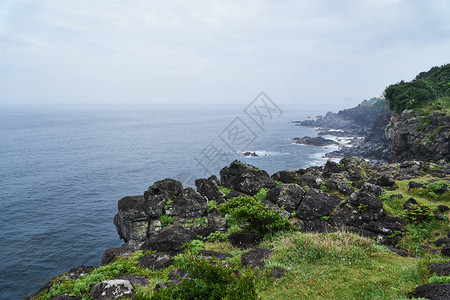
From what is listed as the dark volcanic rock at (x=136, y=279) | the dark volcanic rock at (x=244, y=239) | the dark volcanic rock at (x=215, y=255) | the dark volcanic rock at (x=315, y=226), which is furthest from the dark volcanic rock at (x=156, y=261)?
the dark volcanic rock at (x=315, y=226)

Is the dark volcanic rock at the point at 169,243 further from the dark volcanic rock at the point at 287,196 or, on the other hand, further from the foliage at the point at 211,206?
the dark volcanic rock at the point at 287,196

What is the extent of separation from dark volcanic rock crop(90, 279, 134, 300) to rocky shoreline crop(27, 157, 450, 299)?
3.98 ft

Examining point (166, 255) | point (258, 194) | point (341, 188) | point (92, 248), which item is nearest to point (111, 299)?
point (166, 255)

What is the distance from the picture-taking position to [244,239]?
14.5m

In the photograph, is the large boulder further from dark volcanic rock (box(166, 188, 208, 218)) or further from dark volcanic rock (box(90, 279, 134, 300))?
dark volcanic rock (box(90, 279, 134, 300))

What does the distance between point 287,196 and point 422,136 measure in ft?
139

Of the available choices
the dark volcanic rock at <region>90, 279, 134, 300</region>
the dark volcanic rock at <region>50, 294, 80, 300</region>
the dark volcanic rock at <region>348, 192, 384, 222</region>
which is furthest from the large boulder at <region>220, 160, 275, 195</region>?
the dark volcanic rock at <region>50, 294, 80, 300</region>

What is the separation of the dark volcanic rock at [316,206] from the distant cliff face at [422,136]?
3396cm

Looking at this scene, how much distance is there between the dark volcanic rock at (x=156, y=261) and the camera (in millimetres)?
11508

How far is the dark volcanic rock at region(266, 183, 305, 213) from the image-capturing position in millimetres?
19203

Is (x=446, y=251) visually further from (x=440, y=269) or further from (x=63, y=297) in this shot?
(x=63, y=297)

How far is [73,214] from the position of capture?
41125 mm

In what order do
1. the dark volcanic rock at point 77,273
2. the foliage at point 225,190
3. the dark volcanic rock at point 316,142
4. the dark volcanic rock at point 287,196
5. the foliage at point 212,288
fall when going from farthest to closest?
the dark volcanic rock at point 316,142 < the foliage at point 225,190 < the dark volcanic rock at point 287,196 < the dark volcanic rock at point 77,273 < the foliage at point 212,288

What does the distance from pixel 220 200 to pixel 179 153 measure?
66.7m
